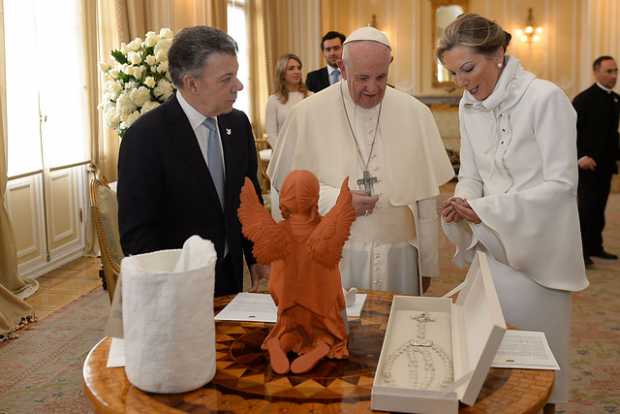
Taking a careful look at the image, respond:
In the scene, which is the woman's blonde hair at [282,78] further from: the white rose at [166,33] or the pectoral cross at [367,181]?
the pectoral cross at [367,181]

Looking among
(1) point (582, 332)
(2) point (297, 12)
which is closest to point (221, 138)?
(1) point (582, 332)

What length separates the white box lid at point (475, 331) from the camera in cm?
146

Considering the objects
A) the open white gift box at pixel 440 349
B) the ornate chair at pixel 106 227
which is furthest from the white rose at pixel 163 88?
the open white gift box at pixel 440 349

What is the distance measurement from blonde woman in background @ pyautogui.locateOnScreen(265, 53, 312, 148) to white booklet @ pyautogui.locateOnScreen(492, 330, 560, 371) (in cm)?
545

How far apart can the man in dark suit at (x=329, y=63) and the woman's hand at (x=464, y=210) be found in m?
4.50

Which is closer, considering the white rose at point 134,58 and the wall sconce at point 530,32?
the white rose at point 134,58

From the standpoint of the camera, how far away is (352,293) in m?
2.22

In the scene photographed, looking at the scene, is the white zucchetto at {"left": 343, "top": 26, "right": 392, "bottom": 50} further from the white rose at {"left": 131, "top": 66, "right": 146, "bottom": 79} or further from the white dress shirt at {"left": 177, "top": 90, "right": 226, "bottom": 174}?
the white rose at {"left": 131, "top": 66, "right": 146, "bottom": 79}

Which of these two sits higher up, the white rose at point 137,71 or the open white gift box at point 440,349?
the white rose at point 137,71

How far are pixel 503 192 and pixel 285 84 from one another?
5.09 m

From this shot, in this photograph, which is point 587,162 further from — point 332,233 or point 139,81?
point 332,233

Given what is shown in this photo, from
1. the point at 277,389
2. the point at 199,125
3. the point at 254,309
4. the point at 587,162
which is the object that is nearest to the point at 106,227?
the point at 199,125

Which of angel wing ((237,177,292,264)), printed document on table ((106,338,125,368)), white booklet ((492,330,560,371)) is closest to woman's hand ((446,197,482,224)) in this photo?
white booklet ((492,330,560,371))

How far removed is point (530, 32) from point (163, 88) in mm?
10134
